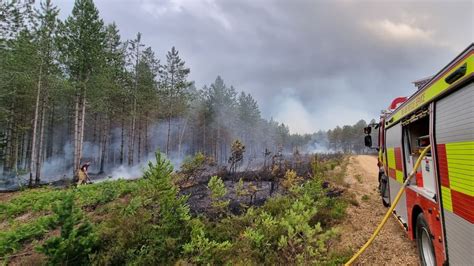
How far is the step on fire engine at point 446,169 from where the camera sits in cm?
255

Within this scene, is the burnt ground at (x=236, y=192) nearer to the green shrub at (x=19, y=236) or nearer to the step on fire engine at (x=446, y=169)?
the green shrub at (x=19, y=236)

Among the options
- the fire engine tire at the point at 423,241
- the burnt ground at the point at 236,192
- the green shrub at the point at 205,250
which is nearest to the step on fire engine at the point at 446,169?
the fire engine tire at the point at 423,241

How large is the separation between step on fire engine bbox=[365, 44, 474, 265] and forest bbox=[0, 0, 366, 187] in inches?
214

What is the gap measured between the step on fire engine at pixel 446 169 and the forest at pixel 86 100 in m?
5.43

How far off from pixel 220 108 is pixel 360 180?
35313 millimetres

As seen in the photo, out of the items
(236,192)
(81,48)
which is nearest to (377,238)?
(236,192)

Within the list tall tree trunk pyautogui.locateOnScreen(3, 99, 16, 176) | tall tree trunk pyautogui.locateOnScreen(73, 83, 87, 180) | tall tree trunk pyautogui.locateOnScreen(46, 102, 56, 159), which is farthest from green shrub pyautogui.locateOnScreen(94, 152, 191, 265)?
tall tree trunk pyautogui.locateOnScreen(46, 102, 56, 159)

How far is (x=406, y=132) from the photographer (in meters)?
5.41

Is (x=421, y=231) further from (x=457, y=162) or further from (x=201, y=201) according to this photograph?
(x=201, y=201)

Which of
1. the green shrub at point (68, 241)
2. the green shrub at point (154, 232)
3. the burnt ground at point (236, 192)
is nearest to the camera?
the green shrub at point (68, 241)

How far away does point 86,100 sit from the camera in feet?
75.7

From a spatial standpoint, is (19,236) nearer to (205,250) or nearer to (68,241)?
(68,241)

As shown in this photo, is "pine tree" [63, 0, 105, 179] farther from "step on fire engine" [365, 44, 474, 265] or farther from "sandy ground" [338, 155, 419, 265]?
"step on fire engine" [365, 44, 474, 265]

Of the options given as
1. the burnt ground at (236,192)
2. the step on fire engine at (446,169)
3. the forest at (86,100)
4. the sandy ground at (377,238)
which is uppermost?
the forest at (86,100)
